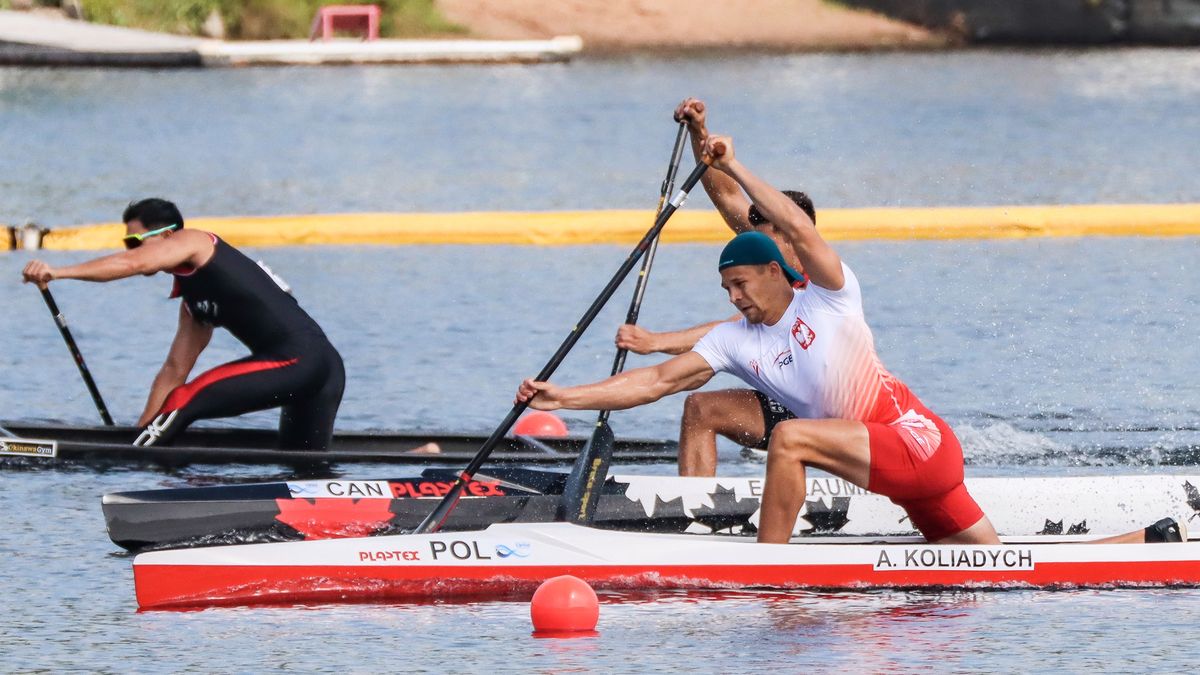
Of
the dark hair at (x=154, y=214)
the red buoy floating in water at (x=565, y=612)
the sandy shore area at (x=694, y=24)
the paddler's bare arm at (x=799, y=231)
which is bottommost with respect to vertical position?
the red buoy floating in water at (x=565, y=612)

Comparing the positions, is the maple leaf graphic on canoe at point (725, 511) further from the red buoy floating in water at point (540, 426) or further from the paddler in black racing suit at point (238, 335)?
the red buoy floating in water at point (540, 426)

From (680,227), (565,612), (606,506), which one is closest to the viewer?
(565,612)

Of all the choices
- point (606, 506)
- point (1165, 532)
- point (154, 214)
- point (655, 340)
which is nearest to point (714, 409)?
point (655, 340)

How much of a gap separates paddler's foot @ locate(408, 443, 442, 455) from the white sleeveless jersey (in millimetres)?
2792

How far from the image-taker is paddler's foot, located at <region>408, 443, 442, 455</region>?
10352 mm

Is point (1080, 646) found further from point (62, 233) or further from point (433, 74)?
point (433, 74)

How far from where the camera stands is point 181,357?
10477 millimetres

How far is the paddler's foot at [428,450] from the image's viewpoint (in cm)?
1035

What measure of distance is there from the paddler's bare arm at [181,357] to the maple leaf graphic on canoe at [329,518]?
229cm

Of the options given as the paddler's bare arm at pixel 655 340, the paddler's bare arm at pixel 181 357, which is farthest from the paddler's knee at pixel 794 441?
the paddler's bare arm at pixel 181 357

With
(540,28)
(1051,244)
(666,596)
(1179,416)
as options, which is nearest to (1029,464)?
(1179,416)

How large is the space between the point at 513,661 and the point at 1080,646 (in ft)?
6.03

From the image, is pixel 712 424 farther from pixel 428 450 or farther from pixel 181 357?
pixel 181 357

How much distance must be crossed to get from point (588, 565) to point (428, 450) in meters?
2.98
